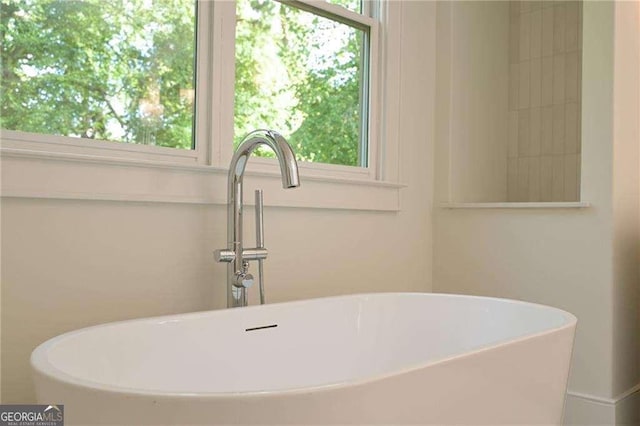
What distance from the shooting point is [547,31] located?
10.5 ft

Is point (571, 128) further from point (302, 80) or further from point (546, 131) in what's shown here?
point (302, 80)

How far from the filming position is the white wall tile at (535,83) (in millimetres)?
3217

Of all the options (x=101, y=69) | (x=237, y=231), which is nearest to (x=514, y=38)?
(x=237, y=231)

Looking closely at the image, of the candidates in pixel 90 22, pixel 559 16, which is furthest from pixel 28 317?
pixel 559 16

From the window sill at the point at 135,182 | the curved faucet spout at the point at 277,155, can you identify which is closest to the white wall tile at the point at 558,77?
the window sill at the point at 135,182

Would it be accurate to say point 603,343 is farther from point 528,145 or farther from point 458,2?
point 458,2

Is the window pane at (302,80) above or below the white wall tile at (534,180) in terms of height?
above

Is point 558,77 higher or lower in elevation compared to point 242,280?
higher

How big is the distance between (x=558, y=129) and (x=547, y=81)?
0.27 meters

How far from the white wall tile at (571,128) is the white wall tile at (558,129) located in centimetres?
2

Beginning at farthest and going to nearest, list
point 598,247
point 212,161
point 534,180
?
point 534,180 → point 598,247 → point 212,161

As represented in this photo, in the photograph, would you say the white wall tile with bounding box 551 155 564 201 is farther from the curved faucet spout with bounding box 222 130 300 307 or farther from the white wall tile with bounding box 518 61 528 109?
the curved faucet spout with bounding box 222 130 300 307

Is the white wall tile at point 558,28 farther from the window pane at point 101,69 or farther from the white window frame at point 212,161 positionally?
the window pane at point 101,69

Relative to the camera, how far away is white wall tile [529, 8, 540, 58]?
127 inches
